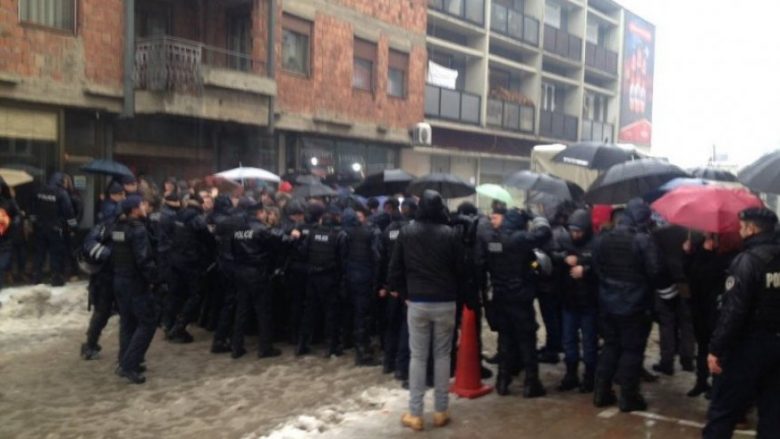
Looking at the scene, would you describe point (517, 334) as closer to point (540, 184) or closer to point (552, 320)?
point (552, 320)

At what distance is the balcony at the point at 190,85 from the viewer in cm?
1409

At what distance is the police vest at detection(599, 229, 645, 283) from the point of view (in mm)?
6574

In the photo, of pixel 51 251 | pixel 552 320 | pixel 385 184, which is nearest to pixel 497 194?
pixel 552 320

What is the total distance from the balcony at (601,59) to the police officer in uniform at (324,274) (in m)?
27.8

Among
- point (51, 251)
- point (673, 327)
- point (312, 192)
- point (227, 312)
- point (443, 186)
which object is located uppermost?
point (443, 186)

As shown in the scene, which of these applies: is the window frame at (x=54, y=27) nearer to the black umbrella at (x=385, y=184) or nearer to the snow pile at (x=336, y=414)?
the black umbrella at (x=385, y=184)

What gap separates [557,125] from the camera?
102 ft

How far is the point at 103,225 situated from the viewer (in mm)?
7992

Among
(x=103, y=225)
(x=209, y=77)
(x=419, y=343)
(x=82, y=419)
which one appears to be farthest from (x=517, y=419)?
(x=209, y=77)

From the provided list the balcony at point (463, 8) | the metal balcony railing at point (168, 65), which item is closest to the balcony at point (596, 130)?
the balcony at point (463, 8)

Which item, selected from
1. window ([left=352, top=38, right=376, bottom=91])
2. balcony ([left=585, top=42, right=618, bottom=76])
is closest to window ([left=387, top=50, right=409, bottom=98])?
window ([left=352, top=38, right=376, bottom=91])

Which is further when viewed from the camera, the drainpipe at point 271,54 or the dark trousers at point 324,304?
the drainpipe at point 271,54

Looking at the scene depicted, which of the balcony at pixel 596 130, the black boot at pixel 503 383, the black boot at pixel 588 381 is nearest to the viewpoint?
the black boot at pixel 503 383

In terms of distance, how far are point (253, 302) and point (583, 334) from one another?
12.8 feet
